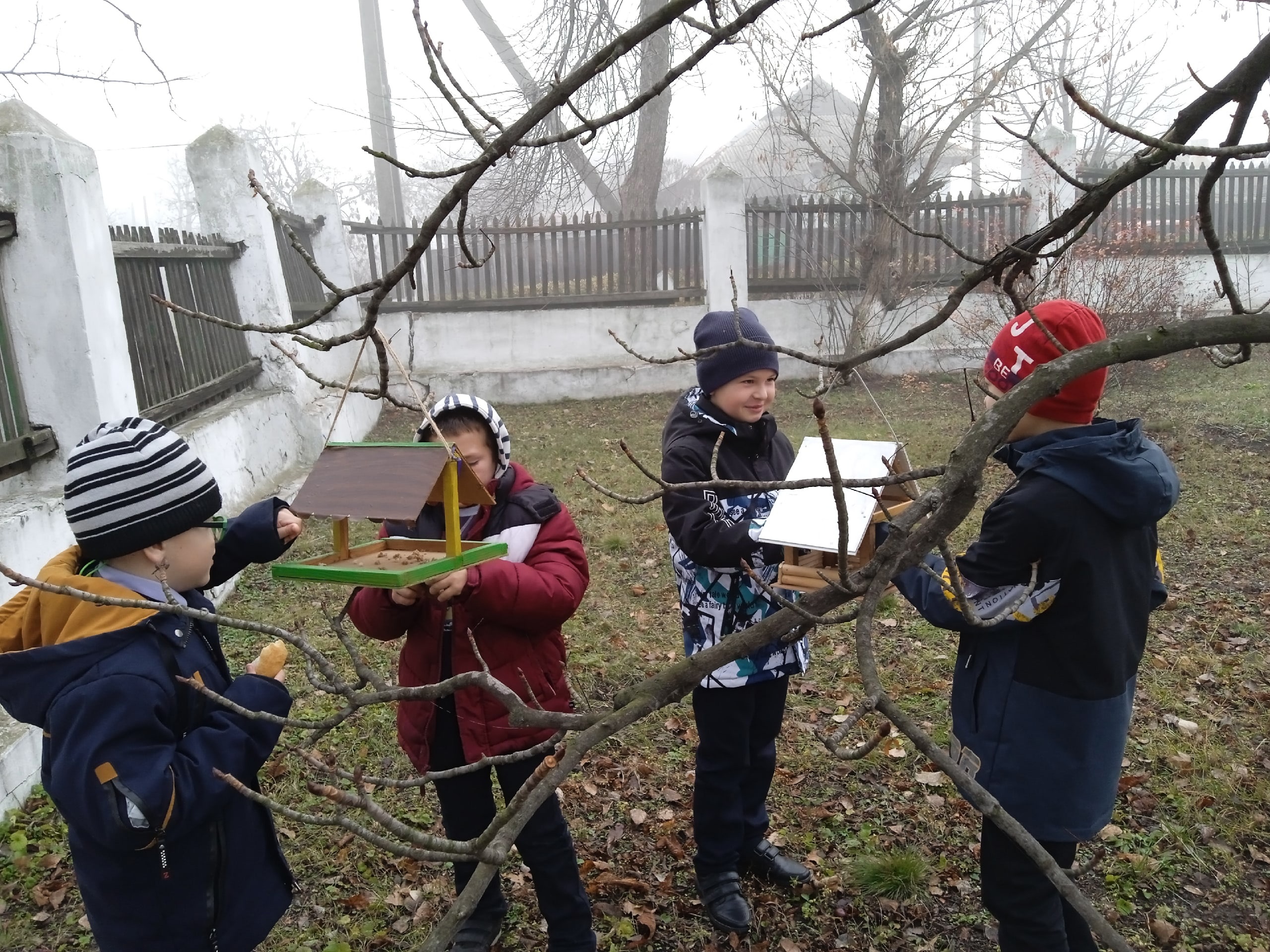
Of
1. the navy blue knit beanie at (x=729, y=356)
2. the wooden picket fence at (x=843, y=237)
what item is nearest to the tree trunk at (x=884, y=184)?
the wooden picket fence at (x=843, y=237)

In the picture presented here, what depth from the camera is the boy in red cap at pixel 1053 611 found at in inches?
72.4

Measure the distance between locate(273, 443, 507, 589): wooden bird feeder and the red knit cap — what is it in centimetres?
115

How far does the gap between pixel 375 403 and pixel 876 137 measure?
688 centimetres

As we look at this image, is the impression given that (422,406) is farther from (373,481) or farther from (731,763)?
(731,763)

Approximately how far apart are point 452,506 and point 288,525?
1.46 ft

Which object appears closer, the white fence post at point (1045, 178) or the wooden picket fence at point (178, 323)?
the wooden picket fence at point (178, 323)

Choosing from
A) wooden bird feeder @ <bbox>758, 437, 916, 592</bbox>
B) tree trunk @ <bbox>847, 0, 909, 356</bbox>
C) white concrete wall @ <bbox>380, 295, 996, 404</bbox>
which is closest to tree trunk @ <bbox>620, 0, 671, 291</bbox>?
white concrete wall @ <bbox>380, 295, 996, 404</bbox>

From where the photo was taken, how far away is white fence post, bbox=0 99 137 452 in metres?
4.18

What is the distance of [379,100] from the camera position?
1727 centimetres

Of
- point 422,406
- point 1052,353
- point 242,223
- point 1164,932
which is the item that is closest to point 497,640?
point 422,406

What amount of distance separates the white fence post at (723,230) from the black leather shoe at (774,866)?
8875mm

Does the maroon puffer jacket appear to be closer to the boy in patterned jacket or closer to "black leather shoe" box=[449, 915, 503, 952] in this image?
the boy in patterned jacket

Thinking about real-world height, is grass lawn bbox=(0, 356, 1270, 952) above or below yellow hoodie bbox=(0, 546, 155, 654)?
below

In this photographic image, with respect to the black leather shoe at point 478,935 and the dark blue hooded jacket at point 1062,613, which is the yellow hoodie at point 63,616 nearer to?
the black leather shoe at point 478,935
